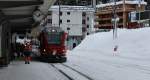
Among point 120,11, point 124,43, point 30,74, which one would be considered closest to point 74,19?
point 120,11

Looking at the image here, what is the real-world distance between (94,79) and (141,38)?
44731mm

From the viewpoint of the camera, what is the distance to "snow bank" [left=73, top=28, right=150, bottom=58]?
5812 centimetres

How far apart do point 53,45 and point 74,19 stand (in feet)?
296

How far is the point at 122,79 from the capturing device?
2238cm

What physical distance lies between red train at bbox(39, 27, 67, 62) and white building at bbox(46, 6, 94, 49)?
8090 cm

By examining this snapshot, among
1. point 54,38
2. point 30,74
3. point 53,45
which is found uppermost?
point 54,38

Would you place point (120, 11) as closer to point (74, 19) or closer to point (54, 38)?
point (74, 19)

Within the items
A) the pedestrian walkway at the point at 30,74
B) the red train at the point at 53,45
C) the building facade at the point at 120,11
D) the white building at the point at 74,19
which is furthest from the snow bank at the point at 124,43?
the building facade at the point at 120,11

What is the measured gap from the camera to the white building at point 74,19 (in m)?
128

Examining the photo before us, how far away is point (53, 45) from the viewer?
44.2 metres

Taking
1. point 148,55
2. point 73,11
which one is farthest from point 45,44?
point 73,11

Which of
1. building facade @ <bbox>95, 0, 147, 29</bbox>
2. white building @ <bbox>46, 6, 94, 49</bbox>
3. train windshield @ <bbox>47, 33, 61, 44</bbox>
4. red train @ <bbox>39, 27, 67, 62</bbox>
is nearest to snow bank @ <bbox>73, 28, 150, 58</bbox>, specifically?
red train @ <bbox>39, 27, 67, 62</bbox>

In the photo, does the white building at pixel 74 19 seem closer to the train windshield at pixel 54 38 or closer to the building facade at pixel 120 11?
the building facade at pixel 120 11

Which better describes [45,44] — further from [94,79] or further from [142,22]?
[142,22]
